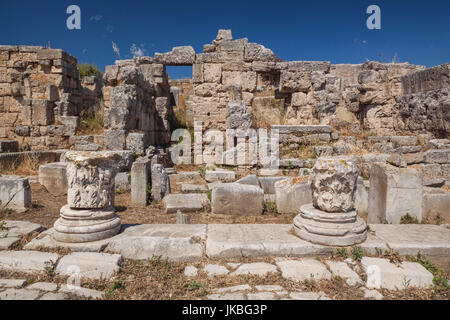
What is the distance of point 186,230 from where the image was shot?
12.7 feet

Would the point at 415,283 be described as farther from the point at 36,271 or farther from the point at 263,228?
the point at 36,271

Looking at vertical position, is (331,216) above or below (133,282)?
above

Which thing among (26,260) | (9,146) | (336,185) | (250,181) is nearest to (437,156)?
(250,181)

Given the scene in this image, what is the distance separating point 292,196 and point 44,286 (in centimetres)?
411

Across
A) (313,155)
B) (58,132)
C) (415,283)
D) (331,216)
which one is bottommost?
(415,283)

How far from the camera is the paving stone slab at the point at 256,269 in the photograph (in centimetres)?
304

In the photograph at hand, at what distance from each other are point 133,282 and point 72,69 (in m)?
10.7

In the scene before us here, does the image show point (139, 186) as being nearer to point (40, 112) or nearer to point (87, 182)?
point (87, 182)

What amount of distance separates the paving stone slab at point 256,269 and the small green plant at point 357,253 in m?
0.96

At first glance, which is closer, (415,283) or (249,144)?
(415,283)

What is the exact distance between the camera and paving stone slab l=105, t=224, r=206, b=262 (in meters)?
3.36

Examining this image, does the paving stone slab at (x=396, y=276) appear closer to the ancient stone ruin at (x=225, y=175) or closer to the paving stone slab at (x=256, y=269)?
the ancient stone ruin at (x=225, y=175)

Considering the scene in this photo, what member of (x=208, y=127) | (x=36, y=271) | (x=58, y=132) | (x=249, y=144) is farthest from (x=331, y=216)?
(x=58, y=132)

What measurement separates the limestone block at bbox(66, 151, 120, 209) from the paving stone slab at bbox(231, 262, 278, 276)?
1904mm
